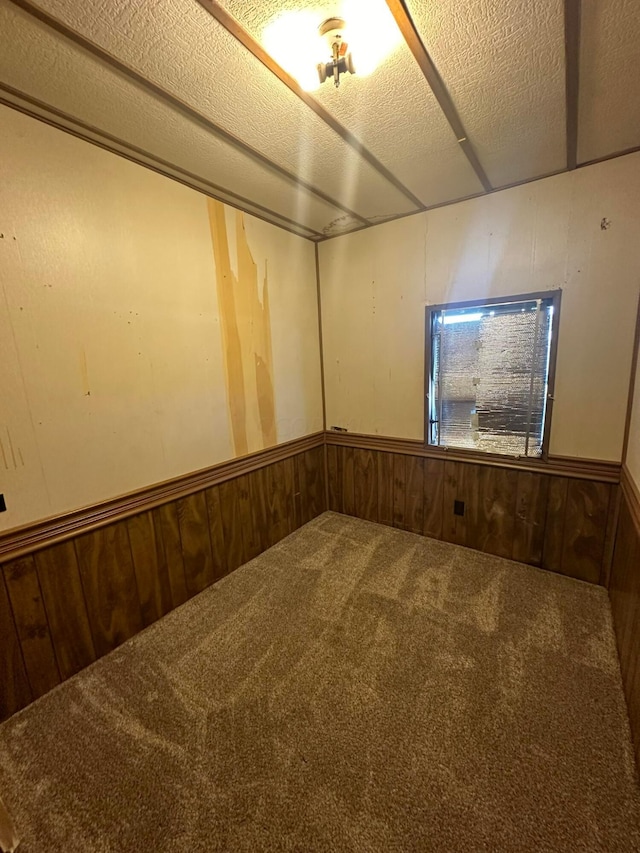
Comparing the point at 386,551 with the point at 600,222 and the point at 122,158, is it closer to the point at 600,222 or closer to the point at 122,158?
the point at 600,222

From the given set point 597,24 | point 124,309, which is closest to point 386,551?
point 124,309

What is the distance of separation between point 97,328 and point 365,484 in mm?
2269

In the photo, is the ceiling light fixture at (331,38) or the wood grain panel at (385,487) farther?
the wood grain panel at (385,487)

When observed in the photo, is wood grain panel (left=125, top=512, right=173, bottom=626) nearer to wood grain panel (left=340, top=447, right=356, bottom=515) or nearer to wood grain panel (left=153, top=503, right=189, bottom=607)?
wood grain panel (left=153, top=503, right=189, bottom=607)

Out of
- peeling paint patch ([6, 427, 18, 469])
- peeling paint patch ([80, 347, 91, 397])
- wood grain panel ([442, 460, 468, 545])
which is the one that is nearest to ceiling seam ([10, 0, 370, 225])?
peeling paint patch ([80, 347, 91, 397])

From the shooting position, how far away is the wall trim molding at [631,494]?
1.48 meters

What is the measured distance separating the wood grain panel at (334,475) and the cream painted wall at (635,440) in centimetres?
199

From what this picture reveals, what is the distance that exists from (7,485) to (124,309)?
0.95 meters

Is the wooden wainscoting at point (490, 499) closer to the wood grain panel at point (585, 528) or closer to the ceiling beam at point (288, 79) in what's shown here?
the wood grain panel at point (585, 528)

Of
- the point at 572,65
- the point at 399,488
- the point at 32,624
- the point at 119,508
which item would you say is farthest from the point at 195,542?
the point at 572,65

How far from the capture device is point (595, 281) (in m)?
1.95

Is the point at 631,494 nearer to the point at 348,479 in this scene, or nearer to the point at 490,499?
the point at 490,499

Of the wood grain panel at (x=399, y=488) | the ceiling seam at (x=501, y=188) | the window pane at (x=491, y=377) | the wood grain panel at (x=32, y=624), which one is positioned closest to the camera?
the wood grain panel at (x=32, y=624)

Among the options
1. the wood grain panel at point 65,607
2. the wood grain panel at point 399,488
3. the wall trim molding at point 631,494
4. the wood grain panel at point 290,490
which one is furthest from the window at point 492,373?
the wood grain panel at point 65,607
